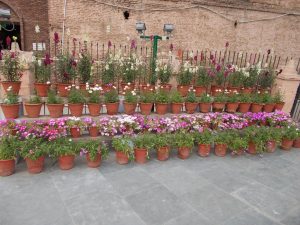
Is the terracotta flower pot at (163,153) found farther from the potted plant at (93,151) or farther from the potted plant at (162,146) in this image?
the potted plant at (93,151)

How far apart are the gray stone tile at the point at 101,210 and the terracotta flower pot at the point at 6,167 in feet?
3.87

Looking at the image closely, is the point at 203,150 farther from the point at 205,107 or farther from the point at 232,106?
the point at 232,106

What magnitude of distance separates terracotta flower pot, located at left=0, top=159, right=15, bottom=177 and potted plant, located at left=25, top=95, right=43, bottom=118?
95cm

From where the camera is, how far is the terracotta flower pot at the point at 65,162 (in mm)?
3920

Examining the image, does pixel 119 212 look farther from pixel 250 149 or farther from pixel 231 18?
pixel 231 18

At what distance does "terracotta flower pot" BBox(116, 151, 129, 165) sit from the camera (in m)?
4.24

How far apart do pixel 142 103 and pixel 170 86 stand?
3.95 feet

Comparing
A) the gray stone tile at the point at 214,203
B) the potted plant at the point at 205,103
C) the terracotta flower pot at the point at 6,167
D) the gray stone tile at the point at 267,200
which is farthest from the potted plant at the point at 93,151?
the potted plant at the point at 205,103

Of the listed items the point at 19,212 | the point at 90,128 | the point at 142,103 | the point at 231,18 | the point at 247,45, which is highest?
the point at 231,18

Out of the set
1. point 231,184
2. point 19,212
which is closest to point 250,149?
point 231,184

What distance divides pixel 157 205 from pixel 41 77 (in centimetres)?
349

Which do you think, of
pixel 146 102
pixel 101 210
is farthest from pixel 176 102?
→ pixel 101 210

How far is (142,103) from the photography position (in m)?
5.04

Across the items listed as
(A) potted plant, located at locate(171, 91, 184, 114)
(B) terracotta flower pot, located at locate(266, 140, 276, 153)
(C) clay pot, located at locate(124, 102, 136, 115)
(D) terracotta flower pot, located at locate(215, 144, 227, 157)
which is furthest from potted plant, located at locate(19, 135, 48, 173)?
(B) terracotta flower pot, located at locate(266, 140, 276, 153)
